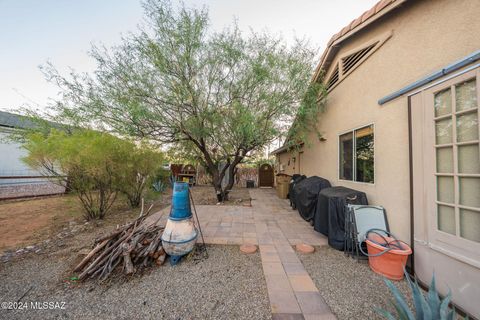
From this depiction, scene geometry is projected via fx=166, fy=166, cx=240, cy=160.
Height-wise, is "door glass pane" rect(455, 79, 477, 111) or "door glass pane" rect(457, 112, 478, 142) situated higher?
"door glass pane" rect(455, 79, 477, 111)

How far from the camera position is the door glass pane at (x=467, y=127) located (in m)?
1.92

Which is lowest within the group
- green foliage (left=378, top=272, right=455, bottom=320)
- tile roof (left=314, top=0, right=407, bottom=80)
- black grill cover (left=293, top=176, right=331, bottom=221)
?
green foliage (left=378, top=272, right=455, bottom=320)

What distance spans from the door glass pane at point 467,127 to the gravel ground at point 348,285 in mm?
2075

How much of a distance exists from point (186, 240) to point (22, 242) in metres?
3.73

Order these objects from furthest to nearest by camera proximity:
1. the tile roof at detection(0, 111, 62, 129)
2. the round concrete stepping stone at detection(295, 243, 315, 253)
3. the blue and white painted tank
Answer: the tile roof at detection(0, 111, 62, 129) < the round concrete stepping stone at detection(295, 243, 315, 253) < the blue and white painted tank

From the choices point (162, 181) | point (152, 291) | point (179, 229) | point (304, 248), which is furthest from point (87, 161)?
point (162, 181)

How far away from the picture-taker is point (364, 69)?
3.73m

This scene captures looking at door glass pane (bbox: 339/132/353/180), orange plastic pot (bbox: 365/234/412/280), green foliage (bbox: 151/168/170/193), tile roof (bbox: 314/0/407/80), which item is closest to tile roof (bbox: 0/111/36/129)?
green foliage (bbox: 151/168/170/193)

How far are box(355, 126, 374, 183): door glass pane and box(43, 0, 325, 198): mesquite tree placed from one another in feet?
6.19

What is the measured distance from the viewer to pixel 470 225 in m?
1.92

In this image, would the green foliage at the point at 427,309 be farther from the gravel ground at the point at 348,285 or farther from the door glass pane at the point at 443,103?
the door glass pane at the point at 443,103

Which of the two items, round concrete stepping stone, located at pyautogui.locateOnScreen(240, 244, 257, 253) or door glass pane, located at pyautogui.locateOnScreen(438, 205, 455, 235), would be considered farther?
round concrete stepping stone, located at pyautogui.locateOnScreen(240, 244, 257, 253)

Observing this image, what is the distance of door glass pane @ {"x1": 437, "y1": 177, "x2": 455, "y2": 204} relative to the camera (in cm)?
210

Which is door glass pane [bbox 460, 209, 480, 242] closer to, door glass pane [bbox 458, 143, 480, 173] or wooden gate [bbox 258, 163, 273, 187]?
door glass pane [bbox 458, 143, 480, 173]
